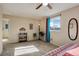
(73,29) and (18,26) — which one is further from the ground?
(18,26)

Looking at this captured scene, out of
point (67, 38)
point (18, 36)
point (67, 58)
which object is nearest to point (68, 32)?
point (67, 38)

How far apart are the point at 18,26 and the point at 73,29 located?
3.13 meters

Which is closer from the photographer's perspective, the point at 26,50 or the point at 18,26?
the point at 26,50

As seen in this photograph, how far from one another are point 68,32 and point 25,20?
2769mm

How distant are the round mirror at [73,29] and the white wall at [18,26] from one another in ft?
8.64

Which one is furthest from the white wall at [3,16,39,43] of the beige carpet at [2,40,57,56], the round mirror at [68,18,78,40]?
the round mirror at [68,18,78,40]

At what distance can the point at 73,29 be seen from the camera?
8.84ft

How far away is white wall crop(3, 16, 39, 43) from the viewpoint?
4547mm

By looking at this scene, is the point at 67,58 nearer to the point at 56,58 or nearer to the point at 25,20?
the point at 56,58

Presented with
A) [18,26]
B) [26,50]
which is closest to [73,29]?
[26,50]

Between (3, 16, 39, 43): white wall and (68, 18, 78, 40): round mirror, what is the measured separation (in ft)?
8.64

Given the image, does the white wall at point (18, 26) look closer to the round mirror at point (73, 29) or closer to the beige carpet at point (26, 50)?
the beige carpet at point (26, 50)

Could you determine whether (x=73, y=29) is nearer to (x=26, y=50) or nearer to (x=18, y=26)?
(x=26, y=50)

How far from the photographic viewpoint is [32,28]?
16.8ft
